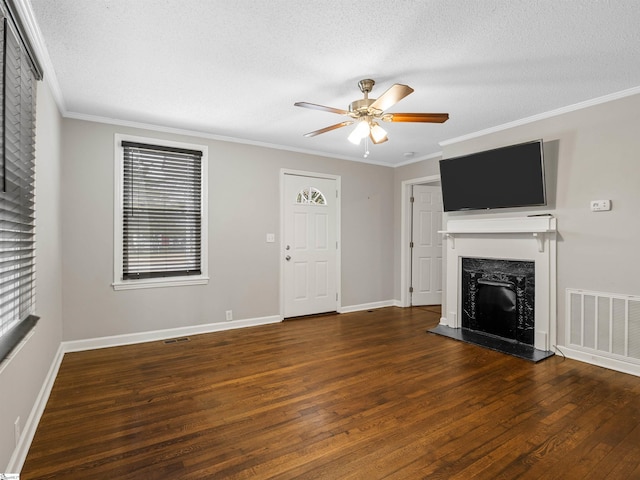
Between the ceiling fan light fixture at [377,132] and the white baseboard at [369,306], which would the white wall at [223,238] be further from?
the ceiling fan light fixture at [377,132]

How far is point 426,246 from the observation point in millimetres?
6059

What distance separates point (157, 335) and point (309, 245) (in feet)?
7.71

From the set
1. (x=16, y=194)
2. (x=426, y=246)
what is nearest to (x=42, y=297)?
(x=16, y=194)

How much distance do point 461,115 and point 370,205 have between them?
236 cm

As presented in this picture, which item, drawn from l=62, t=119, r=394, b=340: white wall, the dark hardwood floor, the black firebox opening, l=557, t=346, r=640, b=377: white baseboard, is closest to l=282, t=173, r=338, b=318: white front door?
l=62, t=119, r=394, b=340: white wall

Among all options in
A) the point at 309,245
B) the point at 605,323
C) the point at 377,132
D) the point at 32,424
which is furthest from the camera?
the point at 309,245

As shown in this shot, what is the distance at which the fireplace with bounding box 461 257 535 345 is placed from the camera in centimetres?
380

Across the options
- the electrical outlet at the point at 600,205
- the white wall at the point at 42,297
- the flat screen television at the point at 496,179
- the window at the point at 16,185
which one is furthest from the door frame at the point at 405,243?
the window at the point at 16,185

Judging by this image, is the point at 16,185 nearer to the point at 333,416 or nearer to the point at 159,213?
the point at 159,213

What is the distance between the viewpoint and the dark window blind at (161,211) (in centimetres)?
394

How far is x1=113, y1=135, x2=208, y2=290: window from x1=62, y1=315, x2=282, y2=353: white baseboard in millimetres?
564

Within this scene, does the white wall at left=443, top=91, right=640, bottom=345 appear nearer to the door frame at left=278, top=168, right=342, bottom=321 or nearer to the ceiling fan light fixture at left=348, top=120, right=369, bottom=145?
the ceiling fan light fixture at left=348, top=120, right=369, bottom=145

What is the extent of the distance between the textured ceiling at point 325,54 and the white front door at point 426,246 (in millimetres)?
2323

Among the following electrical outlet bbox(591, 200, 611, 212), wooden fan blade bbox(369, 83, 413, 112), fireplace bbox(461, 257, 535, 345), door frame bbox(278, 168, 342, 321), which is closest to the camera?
wooden fan blade bbox(369, 83, 413, 112)
